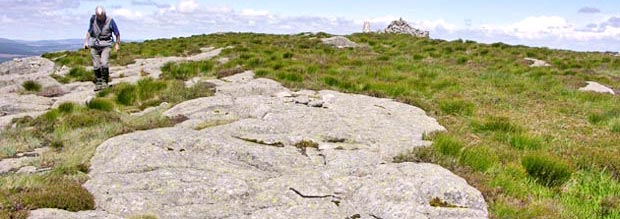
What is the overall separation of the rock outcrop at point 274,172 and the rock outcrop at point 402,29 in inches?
1798

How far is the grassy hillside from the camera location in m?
6.96

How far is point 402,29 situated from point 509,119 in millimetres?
44435

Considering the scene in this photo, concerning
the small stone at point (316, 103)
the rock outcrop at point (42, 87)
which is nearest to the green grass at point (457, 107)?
the small stone at point (316, 103)

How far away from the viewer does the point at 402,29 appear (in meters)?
54.7

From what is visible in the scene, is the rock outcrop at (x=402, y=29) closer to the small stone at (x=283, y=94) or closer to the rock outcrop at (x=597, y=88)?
the rock outcrop at (x=597, y=88)

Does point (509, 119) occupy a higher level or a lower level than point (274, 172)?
higher

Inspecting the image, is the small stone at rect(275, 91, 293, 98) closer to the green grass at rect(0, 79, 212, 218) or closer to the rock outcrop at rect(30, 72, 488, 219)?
the green grass at rect(0, 79, 212, 218)

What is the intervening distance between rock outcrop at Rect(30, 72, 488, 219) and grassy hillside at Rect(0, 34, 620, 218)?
0.71 meters

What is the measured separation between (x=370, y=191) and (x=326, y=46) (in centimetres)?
2781

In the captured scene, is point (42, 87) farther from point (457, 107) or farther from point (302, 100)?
point (457, 107)

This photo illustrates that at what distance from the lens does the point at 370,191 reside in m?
6.23

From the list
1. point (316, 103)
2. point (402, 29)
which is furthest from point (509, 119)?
point (402, 29)

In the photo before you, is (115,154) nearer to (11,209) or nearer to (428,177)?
(11,209)

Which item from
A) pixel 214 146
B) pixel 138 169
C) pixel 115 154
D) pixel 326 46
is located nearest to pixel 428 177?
pixel 214 146
